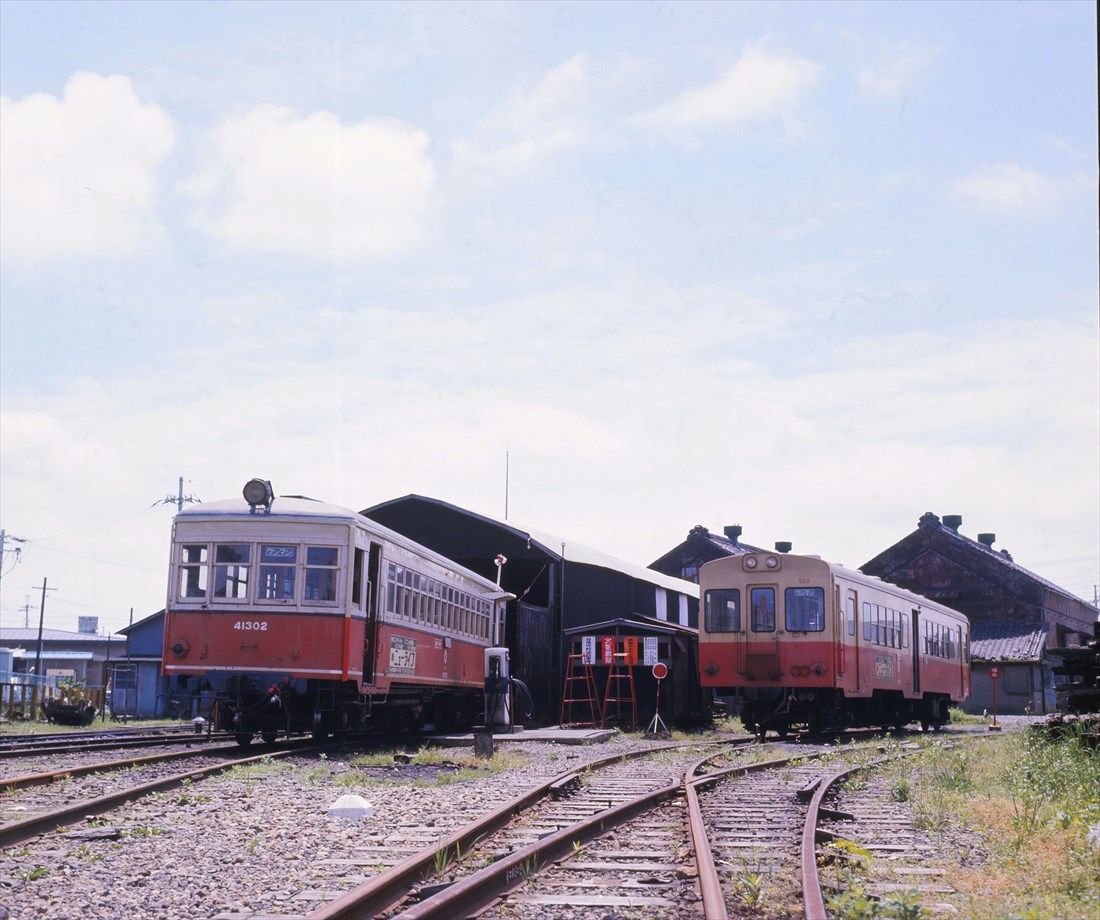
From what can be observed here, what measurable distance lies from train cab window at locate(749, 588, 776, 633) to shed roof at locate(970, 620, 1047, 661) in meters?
26.0

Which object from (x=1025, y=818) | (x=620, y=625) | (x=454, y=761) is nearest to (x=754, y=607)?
(x=620, y=625)

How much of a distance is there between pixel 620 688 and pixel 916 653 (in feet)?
22.6

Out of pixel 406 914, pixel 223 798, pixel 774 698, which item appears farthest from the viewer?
pixel 774 698

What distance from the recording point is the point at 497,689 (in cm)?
1994

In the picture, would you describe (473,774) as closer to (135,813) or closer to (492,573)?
(135,813)

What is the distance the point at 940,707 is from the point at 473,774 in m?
19.0

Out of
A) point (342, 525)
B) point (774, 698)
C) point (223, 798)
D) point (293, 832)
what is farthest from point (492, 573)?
point (293, 832)

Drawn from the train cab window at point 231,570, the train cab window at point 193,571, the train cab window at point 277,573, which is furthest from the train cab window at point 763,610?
the train cab window at point 193,571

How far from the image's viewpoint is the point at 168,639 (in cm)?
1566

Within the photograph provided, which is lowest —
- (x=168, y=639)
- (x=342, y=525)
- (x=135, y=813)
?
(x=135, y=813)

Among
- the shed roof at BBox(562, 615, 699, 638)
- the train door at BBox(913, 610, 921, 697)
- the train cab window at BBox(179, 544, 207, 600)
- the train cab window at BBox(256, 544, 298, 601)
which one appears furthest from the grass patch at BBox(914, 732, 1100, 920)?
the shed roof at BBox(562, 615, 699, 638)

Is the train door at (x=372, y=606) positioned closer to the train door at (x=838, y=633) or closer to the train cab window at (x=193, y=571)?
the train cab window at (x=193, y=571)

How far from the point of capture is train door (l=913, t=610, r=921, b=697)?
25219mm

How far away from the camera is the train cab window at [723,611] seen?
21.0 meters
